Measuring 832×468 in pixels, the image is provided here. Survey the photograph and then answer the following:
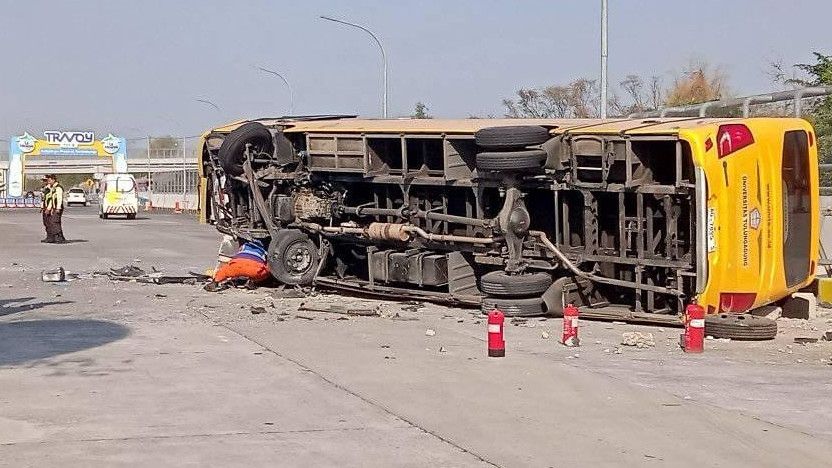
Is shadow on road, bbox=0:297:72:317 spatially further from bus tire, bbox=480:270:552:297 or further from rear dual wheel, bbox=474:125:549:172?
rear dual wheel, bbox=474:125:549:172

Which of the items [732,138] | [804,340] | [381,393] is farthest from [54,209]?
[381,393]

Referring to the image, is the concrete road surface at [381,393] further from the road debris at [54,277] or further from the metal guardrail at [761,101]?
the metal guardrail at [761,101]

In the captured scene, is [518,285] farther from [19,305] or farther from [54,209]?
[54,209]

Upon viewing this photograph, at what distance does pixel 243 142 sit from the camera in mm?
18156

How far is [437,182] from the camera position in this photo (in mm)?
15859

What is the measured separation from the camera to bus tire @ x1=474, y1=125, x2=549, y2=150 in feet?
46.7

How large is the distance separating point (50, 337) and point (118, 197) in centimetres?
4451

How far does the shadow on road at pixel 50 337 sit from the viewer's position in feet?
Answer: 38.3

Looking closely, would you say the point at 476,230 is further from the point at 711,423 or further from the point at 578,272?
the point at 711,423

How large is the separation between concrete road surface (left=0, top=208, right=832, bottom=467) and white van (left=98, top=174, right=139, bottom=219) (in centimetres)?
4151

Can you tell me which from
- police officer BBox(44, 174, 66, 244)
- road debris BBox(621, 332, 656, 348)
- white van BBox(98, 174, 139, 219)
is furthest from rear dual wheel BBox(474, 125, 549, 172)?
white van BBox(98, 174, 139, 219)

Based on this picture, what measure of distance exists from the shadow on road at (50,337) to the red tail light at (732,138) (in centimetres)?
679

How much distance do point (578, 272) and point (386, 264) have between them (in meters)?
3.40

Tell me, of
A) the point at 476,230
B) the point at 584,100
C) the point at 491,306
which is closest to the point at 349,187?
the point at 476,230
